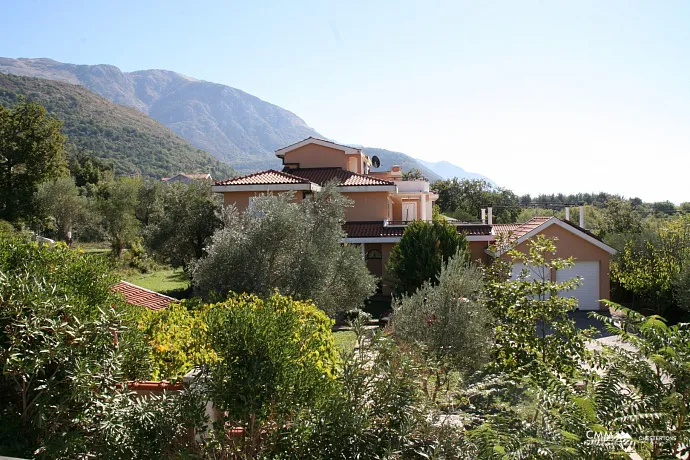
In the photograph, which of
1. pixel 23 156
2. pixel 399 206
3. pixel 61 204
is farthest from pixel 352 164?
pixel 23 156

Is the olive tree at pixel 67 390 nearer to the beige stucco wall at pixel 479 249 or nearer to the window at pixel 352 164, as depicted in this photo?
the beige stucco wall at pixel 479 249

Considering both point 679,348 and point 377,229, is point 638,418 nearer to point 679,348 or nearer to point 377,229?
point 679,348

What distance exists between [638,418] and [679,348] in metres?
0.76

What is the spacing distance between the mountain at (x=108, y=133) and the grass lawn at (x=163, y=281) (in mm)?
61429

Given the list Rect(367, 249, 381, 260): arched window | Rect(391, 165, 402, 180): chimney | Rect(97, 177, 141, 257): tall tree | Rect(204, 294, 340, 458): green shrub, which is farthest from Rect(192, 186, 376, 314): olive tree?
Rect(97, 177, 141, 257): tall tree

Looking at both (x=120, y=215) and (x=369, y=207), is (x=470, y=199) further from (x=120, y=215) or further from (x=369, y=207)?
(x=120, y=215)

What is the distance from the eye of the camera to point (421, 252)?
2212cm

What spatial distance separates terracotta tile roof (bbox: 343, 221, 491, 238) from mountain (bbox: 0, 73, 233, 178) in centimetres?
7660

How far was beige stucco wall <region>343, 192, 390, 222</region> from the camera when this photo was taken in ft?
95.2

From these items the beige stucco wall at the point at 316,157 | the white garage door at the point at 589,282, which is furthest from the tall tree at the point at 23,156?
the white garage door at the point at 589,282

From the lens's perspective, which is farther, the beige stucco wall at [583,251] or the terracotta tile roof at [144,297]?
the beige stucco wall at [583,251]

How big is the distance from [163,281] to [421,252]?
19.6m

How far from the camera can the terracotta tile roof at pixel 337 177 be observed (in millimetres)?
28812

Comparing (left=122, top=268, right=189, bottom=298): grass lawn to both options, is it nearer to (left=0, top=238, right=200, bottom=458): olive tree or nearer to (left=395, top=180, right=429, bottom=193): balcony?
(left=395, top=180, right=429, bottom=193): balcony
